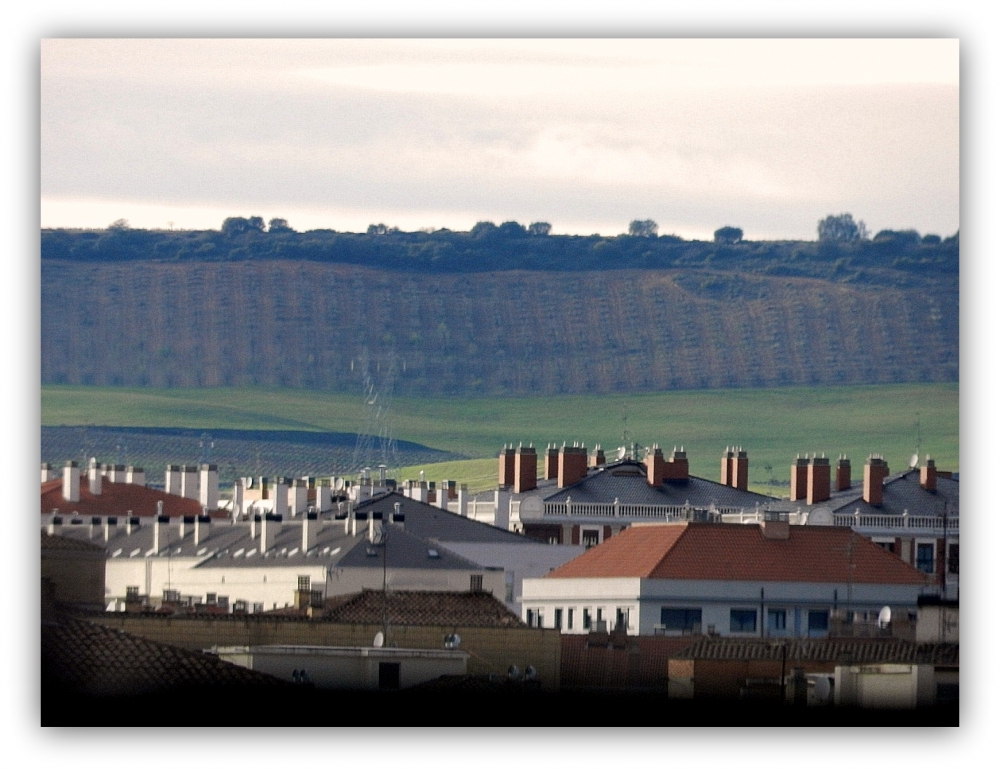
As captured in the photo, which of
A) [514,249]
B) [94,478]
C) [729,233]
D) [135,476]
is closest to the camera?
[729,233]

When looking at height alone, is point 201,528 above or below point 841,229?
below

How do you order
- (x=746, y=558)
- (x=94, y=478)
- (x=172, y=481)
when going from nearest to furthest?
(x=746, y=558)
(x=94, y=478)
(x=172, y=481)

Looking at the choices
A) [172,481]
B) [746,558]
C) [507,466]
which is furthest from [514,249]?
[172,481]

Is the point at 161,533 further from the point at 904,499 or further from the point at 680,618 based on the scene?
the point at 904,499

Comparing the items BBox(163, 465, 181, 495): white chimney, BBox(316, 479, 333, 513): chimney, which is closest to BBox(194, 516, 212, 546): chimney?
BBox(316, 479, 333, 513): chimney

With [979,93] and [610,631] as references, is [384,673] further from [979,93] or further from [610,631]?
[610,631]

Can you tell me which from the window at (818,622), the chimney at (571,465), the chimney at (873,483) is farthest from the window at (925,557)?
the window at (818,622)

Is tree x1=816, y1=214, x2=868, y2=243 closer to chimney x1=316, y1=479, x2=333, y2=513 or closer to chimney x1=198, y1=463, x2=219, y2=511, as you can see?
chimney x1=316, y1=479, x2=333, y2=513
